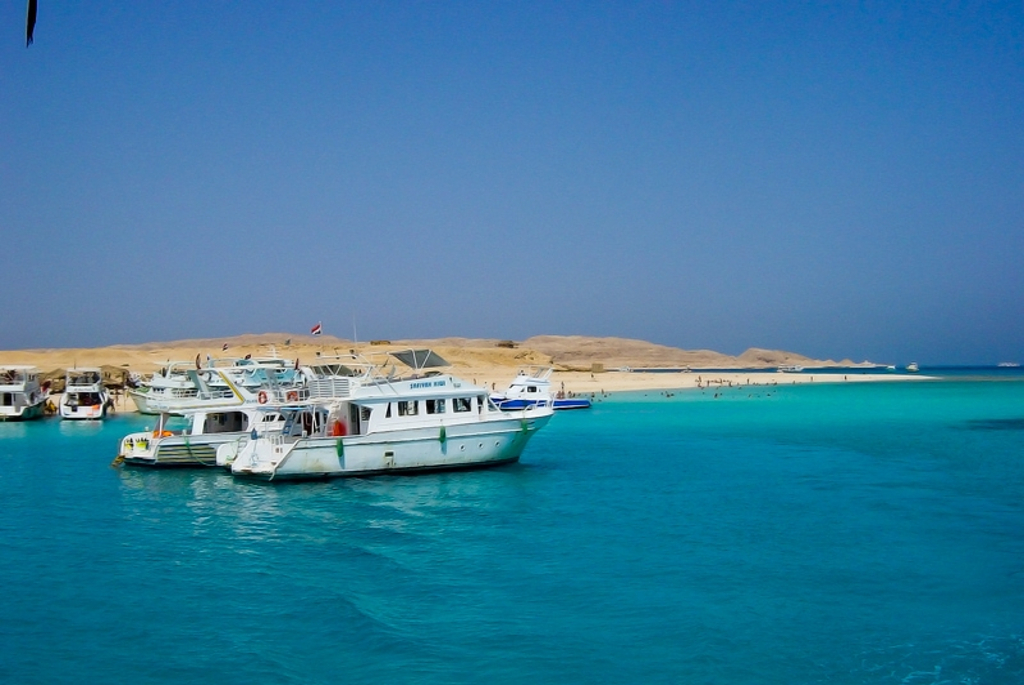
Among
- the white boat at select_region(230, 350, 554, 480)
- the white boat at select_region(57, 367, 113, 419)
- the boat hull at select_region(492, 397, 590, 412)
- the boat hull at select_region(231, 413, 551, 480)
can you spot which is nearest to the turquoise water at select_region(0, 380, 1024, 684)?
the boat hull at select_region(231, 413, 551, 480)

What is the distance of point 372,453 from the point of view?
3266 cm

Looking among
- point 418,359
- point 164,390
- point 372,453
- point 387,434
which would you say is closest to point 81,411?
point 164,390

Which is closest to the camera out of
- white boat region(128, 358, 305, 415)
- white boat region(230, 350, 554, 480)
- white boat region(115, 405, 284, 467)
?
white boat region(230, 350, 554, 480)

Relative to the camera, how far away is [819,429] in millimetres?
54281

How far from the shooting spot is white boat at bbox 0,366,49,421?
197 ft

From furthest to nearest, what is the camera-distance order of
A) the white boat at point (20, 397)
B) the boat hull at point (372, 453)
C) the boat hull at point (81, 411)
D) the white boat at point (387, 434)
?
the boat hull at point (81, 411)
the white boat at point (20, 397)
the white boat at point (387, 434)
the boat hull at point (372, 453)

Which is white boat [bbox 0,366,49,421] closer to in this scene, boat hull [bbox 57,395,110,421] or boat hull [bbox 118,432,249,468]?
boat hull [bbox 57,395,110,421]

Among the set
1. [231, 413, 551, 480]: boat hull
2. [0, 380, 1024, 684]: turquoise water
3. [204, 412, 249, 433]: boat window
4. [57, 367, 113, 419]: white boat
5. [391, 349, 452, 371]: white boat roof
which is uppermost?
[391, 349, 452, 371]: white boat roof

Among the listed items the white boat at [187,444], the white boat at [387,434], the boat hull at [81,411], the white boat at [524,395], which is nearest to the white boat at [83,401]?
the boat hull at [81,411]

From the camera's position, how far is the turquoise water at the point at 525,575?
14734mm

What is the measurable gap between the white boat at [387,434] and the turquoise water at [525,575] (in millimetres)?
764

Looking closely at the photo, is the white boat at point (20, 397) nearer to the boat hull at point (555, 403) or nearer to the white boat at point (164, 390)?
the white boat at point (164, 390)

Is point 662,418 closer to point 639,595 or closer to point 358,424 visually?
point 358,424

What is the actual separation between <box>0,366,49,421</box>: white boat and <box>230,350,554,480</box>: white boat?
1339 inches
